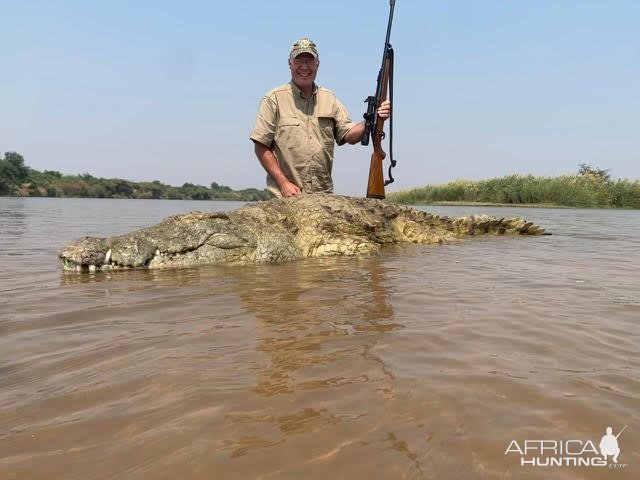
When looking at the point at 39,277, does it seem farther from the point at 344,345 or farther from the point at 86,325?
the point at 344,345

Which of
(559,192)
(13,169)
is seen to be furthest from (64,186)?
(559,192)

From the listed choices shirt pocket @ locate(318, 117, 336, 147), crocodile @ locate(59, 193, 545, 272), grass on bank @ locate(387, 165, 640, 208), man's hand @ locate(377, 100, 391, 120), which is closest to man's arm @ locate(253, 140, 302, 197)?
crocodile @ locate(59, 193, 545, 272)

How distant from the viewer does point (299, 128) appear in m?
5.83

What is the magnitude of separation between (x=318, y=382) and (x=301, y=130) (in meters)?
4.67

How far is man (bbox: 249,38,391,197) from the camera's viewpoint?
228 inches

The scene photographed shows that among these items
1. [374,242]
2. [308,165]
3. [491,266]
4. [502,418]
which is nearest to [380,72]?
[308,165]

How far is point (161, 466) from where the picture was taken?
109 cm

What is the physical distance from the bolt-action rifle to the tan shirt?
0.31m

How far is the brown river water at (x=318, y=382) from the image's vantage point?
112 cm

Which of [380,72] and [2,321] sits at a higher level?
[380,72]

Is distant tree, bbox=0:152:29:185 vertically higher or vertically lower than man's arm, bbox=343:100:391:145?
higher

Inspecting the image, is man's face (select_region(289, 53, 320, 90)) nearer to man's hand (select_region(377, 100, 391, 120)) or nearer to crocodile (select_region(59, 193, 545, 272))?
man's hand (select_region(377, 100, 391, 120))

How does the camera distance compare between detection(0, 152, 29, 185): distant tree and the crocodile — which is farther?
detection(0, 152, 29, 185): distant tree

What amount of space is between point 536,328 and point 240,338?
1399 millimetres
